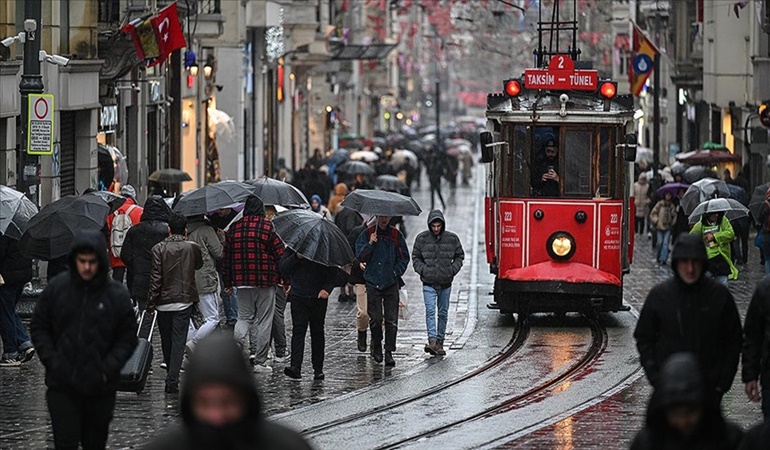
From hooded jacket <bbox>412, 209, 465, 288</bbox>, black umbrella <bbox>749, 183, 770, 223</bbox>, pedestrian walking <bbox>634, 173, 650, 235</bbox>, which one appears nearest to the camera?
hooded jacket <bbox>412, 209, 465, 288</bbox>

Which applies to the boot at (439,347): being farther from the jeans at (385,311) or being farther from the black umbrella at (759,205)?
the black umbrella at (759,205)

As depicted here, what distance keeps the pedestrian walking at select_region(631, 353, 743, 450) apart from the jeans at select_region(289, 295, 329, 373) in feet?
33.2

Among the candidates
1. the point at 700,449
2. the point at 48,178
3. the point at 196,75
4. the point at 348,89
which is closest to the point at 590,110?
the point at 48,178

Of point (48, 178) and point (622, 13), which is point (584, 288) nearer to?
point (48, 178)

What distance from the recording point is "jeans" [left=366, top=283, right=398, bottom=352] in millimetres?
18234

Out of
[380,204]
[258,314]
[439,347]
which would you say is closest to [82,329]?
[258,314]

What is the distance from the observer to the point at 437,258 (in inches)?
748

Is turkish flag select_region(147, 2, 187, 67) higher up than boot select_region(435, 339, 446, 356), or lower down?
higher up

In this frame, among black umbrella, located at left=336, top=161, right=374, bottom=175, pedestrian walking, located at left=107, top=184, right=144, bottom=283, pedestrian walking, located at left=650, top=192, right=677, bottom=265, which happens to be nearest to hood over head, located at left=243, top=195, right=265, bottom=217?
pedestrian walking, located at left=107, top=184, right=144, bottom=283

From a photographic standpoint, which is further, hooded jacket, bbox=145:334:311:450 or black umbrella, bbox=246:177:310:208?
black umbrella, bbox=246:177:310:208

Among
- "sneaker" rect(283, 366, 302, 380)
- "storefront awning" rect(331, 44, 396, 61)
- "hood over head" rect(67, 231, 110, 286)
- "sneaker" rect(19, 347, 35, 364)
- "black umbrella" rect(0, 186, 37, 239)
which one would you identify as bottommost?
"sneaker" rect(283, 366, 302, 380)

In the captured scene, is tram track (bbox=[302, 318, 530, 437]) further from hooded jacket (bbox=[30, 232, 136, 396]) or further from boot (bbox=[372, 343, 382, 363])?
hooded jacket (bbox=[30, 232, 136, 396])

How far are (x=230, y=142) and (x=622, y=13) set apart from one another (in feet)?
108

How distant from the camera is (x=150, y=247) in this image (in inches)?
650
